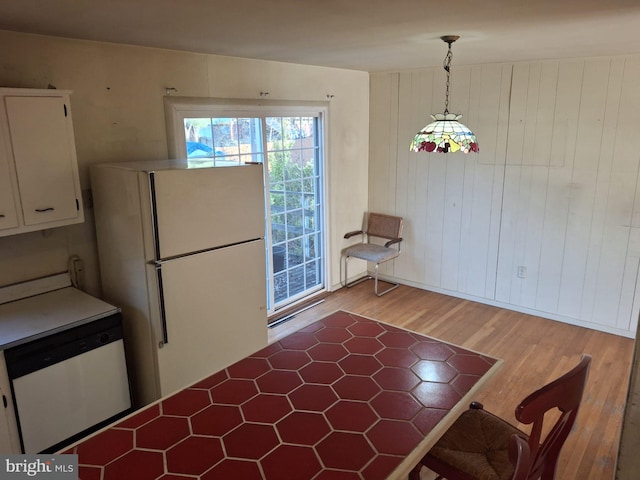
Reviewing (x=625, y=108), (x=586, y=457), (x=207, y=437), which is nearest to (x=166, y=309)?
(x=207, y=437)

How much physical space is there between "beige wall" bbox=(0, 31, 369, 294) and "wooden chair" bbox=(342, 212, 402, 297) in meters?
1.87

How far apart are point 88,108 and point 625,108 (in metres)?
4.11

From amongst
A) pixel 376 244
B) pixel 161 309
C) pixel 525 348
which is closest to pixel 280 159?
pixel 376 244

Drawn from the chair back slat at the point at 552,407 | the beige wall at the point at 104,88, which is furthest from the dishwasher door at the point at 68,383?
the chair back slat at the point at 552,407

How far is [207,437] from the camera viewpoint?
1.50m

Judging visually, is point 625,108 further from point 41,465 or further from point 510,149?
point 41,465

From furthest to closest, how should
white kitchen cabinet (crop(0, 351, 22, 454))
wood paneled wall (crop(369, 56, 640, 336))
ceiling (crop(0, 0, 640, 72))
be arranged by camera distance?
wood paneled wall (crop(369, 56, 640, 336))
white kitchen cabinet (crop(0, 351, 22, 454))
ceiling (crop(0, 0, 640, 72))

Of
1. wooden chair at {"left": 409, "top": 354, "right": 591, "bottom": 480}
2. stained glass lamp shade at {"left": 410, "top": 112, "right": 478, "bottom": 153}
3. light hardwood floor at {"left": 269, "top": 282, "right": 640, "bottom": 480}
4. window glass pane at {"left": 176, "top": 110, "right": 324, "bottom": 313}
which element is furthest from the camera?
window glass pane at {"left": 176, "top": 110, "right": 324, "bottom": 313}

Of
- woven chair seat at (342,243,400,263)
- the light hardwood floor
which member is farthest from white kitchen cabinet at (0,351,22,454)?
woven chair seat at (342,243,400,263)

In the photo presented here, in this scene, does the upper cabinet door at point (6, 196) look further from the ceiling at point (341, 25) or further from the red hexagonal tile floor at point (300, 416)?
the red hexagonal tile floor at point (300, 416)

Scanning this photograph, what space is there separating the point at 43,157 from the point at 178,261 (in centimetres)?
94

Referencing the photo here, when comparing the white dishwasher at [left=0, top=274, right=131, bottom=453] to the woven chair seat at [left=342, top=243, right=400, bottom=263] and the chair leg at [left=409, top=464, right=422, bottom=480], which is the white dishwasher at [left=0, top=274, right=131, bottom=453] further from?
the woven chair seat at [left=342, top=243, right=400, bottom=263]

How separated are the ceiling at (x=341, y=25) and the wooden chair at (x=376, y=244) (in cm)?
214

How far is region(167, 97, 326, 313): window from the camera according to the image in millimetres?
3775
